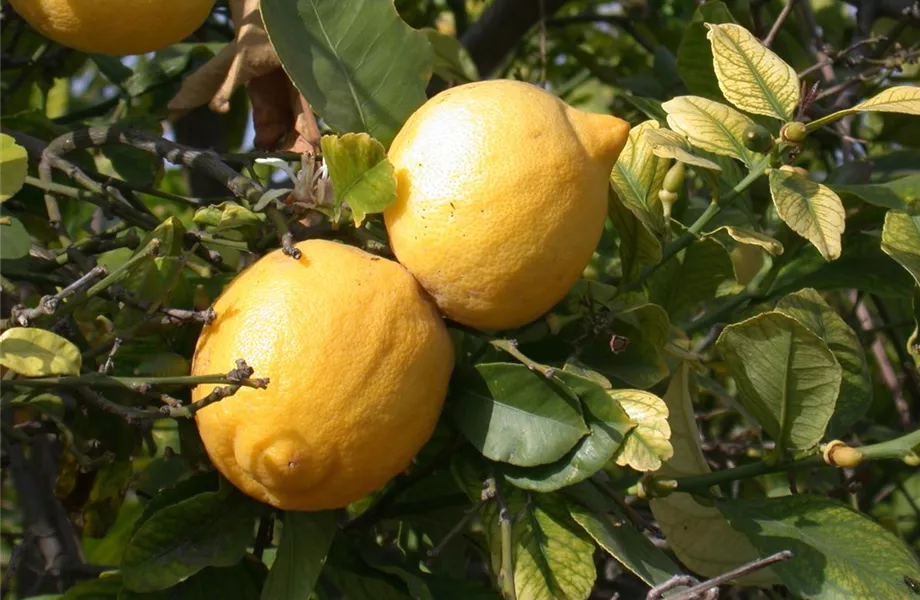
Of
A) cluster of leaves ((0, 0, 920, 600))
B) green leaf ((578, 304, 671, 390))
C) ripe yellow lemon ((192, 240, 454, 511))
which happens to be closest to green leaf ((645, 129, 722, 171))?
cluster of leaves ((0, 0, 920, 600))

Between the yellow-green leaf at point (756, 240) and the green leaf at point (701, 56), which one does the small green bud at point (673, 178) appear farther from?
the green leaf at point (701, 56)

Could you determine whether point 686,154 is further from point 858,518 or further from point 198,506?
point 198,506

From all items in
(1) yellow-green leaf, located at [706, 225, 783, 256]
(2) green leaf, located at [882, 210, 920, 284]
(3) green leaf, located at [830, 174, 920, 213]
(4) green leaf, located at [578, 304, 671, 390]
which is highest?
(1) yellow-green leaf, located at [706, 225, 783, 256]

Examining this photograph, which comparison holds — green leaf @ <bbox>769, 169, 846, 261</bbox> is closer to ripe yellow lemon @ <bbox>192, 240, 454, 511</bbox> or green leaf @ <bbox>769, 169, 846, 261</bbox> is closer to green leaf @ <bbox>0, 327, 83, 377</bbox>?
ripe yellow lemon @ <bbox>192, 240, 454, 511</bbox>

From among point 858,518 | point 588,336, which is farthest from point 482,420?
point 858,518

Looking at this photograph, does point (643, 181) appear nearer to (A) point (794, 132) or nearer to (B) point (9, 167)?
(A) point (794, 132)
